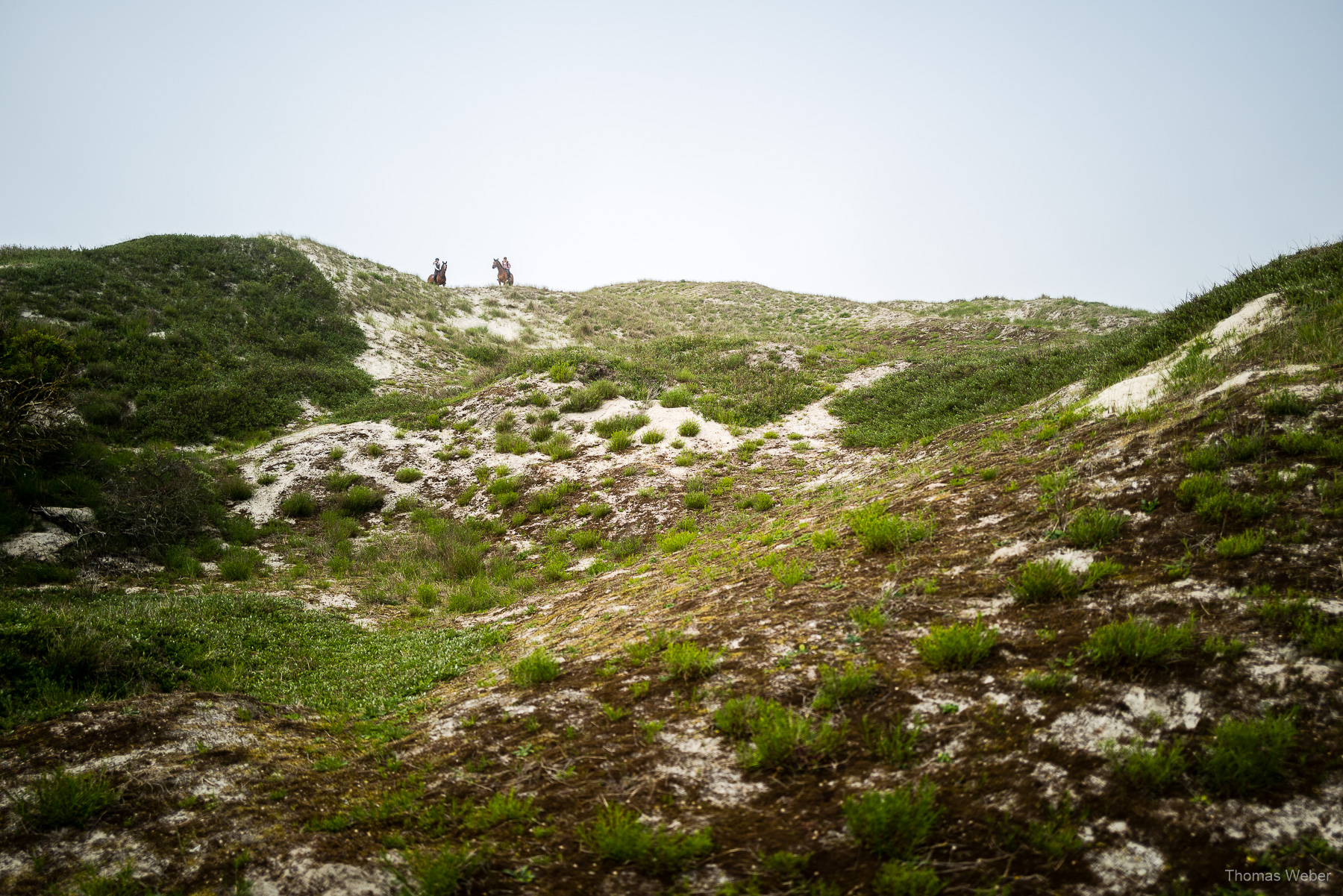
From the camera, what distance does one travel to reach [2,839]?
10.3ft

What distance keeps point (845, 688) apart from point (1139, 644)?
5.89 ft

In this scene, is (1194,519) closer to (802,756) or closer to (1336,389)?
(1336,389)

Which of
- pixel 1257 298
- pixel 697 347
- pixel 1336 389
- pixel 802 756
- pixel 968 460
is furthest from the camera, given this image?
pixel 697 347

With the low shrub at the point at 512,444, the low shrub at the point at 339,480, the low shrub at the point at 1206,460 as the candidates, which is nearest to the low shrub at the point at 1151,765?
the low shrub at the point at 1206,460

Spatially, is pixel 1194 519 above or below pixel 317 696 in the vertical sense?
above

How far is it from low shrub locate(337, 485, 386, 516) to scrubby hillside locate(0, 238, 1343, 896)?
2.26 m

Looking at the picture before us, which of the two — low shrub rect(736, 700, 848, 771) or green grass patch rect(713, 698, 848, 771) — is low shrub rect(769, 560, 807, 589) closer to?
green grass patch rect(713, 698, 848, 771)

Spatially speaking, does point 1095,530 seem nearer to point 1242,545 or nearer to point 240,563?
point 1242,545

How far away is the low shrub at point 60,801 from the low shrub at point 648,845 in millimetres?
2966

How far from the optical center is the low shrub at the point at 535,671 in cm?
524

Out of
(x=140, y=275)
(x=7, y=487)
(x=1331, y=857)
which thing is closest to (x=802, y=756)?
(x=1331, y=857)

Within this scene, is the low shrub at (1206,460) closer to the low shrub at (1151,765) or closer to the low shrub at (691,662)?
the low shrub at (1151,765)

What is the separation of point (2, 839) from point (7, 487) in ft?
33.2

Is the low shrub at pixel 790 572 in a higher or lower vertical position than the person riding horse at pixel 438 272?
lower
